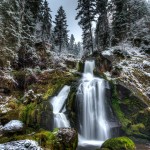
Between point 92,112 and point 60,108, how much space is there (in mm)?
2607

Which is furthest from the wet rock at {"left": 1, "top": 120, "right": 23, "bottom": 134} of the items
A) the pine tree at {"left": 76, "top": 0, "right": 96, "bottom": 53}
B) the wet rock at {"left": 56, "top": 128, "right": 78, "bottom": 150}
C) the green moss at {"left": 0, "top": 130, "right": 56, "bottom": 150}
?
the pine tree at {"left": 76, "top": 0, "right": 96, "bottom": 53}

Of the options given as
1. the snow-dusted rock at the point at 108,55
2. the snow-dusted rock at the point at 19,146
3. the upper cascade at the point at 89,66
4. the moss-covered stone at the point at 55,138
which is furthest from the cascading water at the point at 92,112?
the snow-dusted rock at the point at 19,146

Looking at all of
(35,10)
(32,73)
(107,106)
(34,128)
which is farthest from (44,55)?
(34,128)

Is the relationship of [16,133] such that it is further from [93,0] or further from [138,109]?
[93,0]

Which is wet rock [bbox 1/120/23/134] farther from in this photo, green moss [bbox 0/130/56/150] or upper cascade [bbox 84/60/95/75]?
upper cascade [bbox 84/60/95/75]

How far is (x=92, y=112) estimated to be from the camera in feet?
49.2

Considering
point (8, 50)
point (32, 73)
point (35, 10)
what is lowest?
point (32, 73)

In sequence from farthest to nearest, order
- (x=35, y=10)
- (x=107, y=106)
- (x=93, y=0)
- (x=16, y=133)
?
1. (x=93, y=0)
2. (x=35, y=10)
3. (x=107, y=106)
4. (x=16, y=133)

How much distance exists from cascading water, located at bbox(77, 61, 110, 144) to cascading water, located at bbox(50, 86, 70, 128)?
118 cm

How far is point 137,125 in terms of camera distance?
1412 cm

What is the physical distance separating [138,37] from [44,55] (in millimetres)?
13930

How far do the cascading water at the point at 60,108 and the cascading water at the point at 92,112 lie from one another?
3.87 ft

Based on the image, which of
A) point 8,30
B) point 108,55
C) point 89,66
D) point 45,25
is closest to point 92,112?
point 89,66

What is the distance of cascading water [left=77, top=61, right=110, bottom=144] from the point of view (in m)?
13.8
